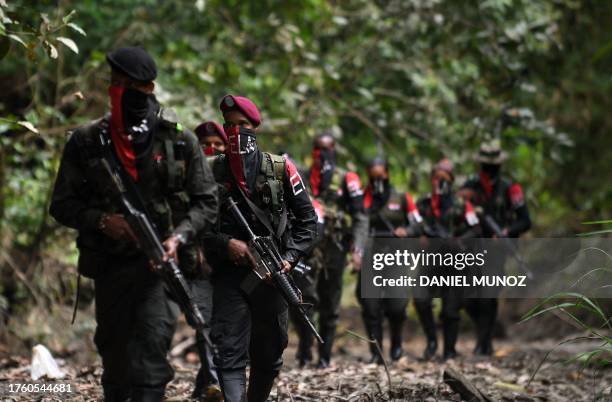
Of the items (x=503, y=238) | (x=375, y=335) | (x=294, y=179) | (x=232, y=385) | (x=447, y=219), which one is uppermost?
(x=447, y=219)

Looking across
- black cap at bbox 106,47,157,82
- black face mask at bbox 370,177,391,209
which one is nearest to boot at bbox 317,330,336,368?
black face mask at bbox 370,177,391,209

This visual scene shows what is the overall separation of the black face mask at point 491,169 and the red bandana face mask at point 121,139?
8207 millimetres

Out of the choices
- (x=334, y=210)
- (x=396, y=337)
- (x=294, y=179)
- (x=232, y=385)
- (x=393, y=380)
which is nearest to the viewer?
(x=232, y=385)

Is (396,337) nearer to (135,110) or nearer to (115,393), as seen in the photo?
(115,393)

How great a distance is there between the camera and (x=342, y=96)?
589 inches

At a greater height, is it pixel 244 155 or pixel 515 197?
pixel 515 197

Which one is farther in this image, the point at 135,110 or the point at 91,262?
the point at 91,262

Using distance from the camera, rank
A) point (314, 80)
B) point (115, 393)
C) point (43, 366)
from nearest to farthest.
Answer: point (115, 393)
point (43, 366)
point (314, 80)

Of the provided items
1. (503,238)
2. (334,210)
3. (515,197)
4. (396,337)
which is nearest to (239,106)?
(334,210)

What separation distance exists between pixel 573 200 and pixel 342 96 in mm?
6231

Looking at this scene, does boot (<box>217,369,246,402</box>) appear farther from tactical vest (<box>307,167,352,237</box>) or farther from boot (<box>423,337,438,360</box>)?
boot (<box>423,337,438,360</box>)

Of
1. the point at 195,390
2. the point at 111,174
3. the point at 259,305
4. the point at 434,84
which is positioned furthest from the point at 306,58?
the point at 111,174

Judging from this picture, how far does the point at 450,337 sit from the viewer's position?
40.4ft

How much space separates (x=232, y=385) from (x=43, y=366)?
294cm
